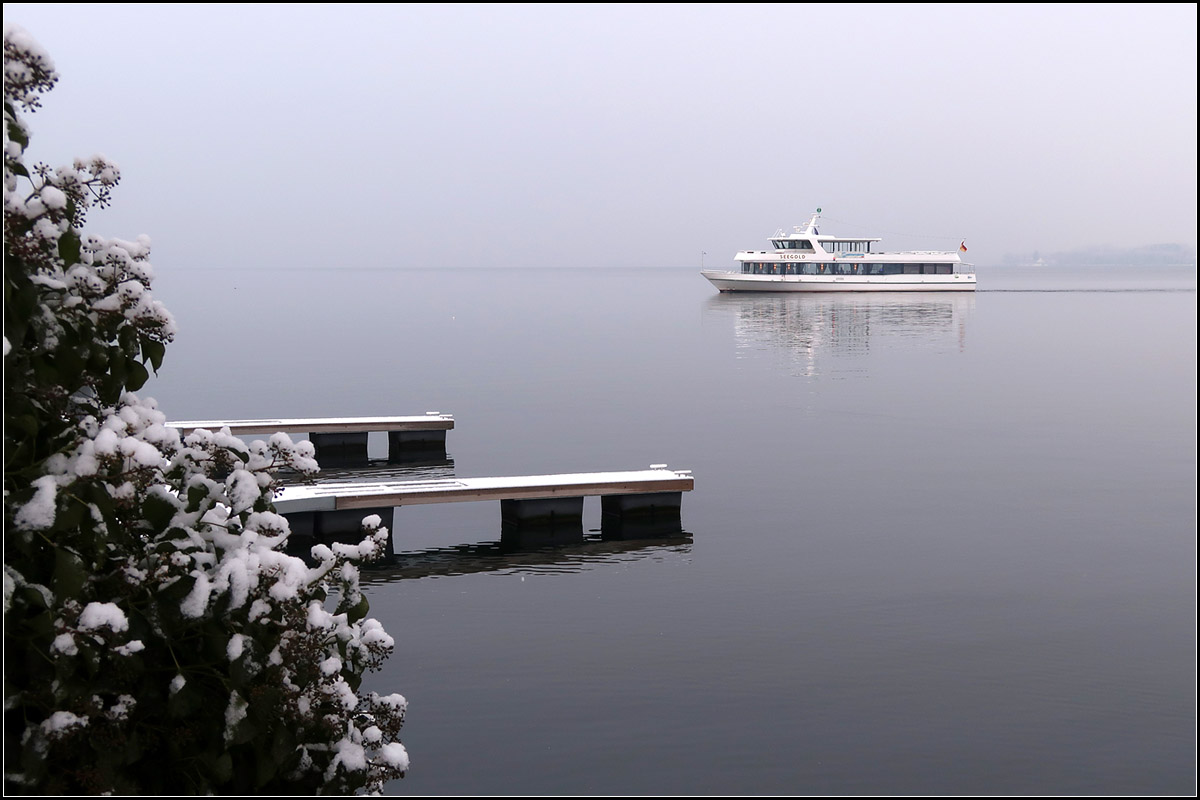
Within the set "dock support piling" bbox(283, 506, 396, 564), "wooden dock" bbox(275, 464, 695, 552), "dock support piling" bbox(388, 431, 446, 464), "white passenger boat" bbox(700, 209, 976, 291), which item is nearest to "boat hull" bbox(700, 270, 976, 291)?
"white passenger boat" bbox(700, 209, 976, 291)

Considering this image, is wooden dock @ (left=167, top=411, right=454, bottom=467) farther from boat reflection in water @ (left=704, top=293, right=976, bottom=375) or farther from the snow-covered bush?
boat reflection in water @ (left=704, top=293, right=976, bottom=375)

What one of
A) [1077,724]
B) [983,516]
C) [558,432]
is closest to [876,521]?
[983,516]

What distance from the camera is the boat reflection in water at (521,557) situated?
14383 mm

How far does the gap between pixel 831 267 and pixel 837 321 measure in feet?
103

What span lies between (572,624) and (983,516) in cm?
802

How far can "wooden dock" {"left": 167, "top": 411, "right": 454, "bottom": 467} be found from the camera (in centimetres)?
2204

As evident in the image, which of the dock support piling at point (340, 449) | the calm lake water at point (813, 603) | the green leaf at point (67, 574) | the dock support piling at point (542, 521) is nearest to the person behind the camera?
the green leaf at point (67, 574)

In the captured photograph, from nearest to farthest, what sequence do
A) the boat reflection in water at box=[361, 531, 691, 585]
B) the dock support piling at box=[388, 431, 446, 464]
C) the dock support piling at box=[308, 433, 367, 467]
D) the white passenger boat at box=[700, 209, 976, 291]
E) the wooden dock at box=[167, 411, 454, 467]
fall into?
the boat reflection in water at box=[361, 531, 691, 585], the wooden dock at box=[167, 411, 454, 467], the dock support piling at box=[308, 433, 367, 467], the dock support piling at box=[388, 431, 446, 464], the white passenger boat at box=[700, 209, 976, 291]

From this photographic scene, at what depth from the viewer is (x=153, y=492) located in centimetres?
509

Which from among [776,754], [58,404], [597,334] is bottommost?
[776,754]

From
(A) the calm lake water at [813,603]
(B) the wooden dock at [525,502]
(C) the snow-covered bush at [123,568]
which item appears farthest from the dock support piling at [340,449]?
(C) the snow-covered bush at [123,568]

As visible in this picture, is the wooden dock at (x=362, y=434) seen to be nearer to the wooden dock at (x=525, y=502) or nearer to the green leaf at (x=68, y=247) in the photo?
the wooden dock at (x=525, y=502)

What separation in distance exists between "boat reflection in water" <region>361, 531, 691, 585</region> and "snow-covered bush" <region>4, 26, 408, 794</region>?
8.66 m

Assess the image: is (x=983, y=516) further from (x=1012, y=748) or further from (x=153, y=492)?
(x=153, y=492)
